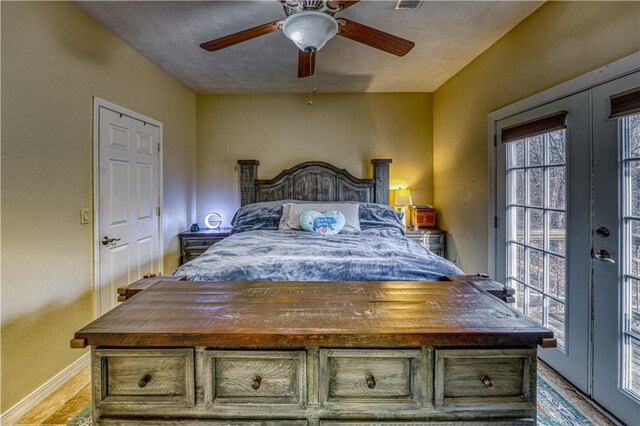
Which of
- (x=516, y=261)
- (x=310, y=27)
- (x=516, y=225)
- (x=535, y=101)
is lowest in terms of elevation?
(x=516, y=261)

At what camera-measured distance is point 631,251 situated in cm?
172

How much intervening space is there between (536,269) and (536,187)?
64 cm

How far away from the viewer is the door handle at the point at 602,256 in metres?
1.82

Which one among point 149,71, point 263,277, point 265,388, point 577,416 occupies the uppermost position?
point 149,71

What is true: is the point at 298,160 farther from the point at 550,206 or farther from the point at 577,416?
the point at 577,416

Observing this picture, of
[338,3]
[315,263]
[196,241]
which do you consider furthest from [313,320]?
[196,241]

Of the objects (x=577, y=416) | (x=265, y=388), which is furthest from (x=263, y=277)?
(x=577, y=416)

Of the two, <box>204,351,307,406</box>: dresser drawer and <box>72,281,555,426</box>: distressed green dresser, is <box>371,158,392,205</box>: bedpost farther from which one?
<box>204,351,307,406</box>: dresser drawer

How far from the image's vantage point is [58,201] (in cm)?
218

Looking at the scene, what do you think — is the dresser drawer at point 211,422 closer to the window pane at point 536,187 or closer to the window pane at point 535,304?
the window pane at point 535,304

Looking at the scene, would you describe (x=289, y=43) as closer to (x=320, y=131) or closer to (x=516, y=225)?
(x=320, y=131)

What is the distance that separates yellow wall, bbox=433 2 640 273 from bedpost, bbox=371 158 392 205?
0.72 m

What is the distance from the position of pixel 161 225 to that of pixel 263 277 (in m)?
2.18

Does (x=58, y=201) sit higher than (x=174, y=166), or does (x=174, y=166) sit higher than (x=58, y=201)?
(x=174, y=166)
